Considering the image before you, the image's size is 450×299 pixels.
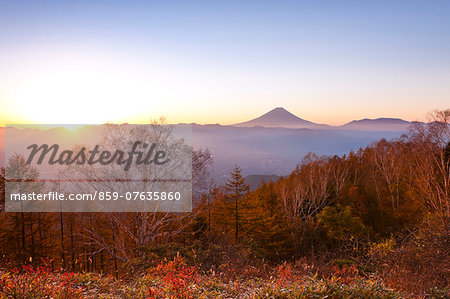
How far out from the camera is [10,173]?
19.4 meters

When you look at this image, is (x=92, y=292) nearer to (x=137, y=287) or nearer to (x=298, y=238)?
(x=137, y=287)

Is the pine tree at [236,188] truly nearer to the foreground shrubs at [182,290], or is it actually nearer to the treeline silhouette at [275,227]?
the treeline silhouette at [275,227]

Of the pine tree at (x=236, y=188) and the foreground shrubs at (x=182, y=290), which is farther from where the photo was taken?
the pine tree at (x=236, y=188)

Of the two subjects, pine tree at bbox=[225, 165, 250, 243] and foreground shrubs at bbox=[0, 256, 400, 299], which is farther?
pine tree at bbox=[225, 165, 250, 243]

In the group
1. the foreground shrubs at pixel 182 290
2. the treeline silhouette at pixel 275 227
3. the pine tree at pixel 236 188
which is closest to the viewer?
the foreground shrubs at pixel 182 290

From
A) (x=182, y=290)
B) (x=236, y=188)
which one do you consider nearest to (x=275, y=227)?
(x=236, y=188)

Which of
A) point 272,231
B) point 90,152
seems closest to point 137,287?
Result: point 90,152

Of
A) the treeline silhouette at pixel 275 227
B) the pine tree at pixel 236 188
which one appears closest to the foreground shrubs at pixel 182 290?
the treeline silhouette at pixel 275 227

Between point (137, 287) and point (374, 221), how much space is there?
117 feet

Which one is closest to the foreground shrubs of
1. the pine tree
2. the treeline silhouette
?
the treeline silhouette

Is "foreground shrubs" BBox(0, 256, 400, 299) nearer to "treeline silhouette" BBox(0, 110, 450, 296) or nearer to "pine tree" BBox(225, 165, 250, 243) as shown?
"treeline silhouette" BBox(0, 110, 450, 296)

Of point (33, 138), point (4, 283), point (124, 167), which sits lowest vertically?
point (4, 283)

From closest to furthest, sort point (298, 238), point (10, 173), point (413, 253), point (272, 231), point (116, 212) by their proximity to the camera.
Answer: point (413, 253) → point (116, 212) → point (10, 173) → point (272, 231) → point (298, 238)

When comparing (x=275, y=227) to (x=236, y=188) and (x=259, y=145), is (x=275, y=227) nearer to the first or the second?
(x=236, y=188)
